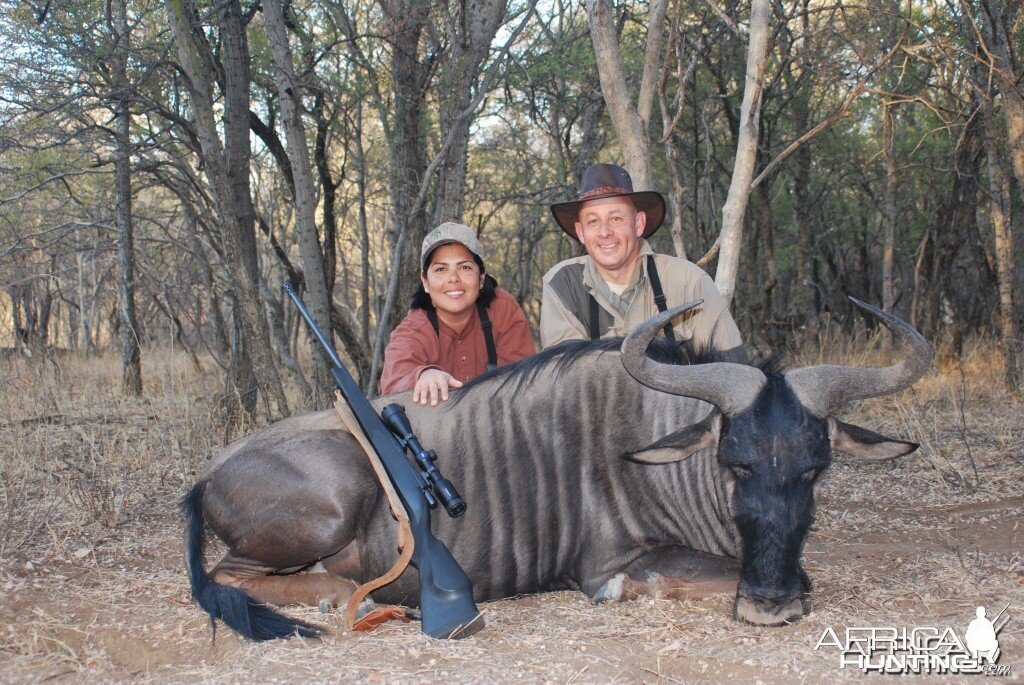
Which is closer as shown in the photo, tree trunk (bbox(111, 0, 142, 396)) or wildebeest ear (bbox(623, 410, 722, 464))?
wildebeest ear (bbox(623, 410, 722, 464))

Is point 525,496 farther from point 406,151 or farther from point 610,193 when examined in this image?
point 406,151

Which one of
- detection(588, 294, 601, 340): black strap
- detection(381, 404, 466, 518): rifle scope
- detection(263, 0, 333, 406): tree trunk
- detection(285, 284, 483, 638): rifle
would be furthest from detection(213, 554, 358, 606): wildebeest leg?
detection(263, 0, 333, 406): tree trunk

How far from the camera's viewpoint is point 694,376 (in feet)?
10.1

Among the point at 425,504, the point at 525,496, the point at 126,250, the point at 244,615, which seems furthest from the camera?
the point at 126,250

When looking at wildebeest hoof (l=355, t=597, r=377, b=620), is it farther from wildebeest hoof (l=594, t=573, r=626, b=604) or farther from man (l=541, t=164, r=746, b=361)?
man (l=541, t=164, r=746, b=361)

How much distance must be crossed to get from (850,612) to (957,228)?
7350 millimetres

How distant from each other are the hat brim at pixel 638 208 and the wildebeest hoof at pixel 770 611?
189cm

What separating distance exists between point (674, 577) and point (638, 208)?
183cm

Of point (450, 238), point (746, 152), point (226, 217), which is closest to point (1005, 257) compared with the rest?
point (746, 152)

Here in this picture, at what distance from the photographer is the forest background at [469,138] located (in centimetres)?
584

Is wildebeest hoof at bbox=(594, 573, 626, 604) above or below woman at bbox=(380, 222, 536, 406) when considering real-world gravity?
below

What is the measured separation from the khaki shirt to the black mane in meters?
0.42

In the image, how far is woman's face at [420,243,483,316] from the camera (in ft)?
13.7

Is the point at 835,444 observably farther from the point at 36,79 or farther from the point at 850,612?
the point at 36,79
